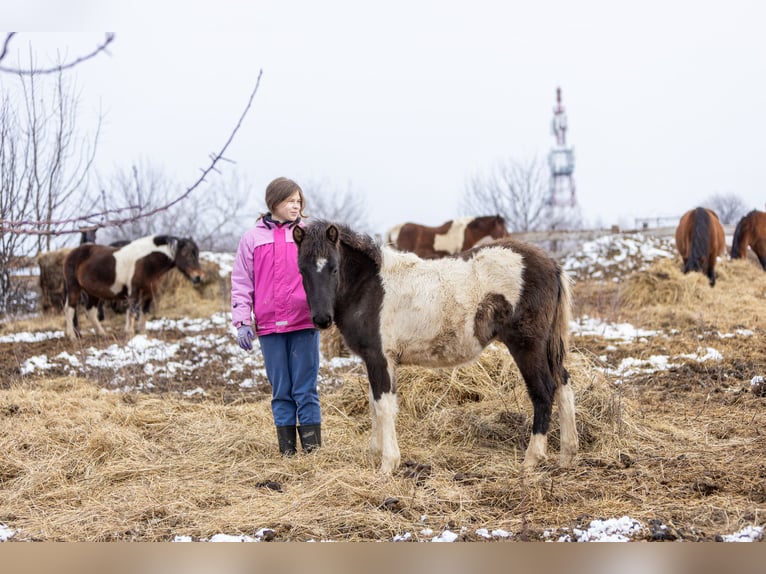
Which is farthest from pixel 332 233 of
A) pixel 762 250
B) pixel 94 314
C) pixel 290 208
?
pixel 762 250

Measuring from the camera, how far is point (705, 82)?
4.40m

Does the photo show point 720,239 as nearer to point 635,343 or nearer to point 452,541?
point 635,343

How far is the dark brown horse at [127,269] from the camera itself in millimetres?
9844

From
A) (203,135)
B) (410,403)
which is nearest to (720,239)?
(410,403)

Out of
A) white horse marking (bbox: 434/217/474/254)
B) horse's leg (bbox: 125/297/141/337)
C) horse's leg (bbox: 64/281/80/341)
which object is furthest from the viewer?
white horse marking (bbox: 434/217/474/254)

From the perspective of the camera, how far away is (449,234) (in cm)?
1365

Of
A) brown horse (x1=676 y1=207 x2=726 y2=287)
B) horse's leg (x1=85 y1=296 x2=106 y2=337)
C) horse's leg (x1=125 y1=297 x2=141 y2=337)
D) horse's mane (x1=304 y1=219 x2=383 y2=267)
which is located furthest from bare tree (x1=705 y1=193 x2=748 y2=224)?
horse's leg (x1=85 y1=296 x2=106 y2=337)

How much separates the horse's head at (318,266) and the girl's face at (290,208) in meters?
0.40

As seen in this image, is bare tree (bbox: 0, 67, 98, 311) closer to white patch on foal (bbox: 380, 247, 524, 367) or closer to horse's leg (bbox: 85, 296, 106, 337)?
white patch on foal (bbox: 380, 247, 524, 367)

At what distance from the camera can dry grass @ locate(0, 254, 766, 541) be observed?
10.2 feet

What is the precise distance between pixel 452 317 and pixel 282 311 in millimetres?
1066

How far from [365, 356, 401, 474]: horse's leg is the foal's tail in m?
1.01

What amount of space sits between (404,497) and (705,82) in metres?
3.48

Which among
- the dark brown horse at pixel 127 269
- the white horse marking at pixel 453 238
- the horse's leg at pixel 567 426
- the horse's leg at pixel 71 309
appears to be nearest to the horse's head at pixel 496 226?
the white horse marking at pixel 453 238
